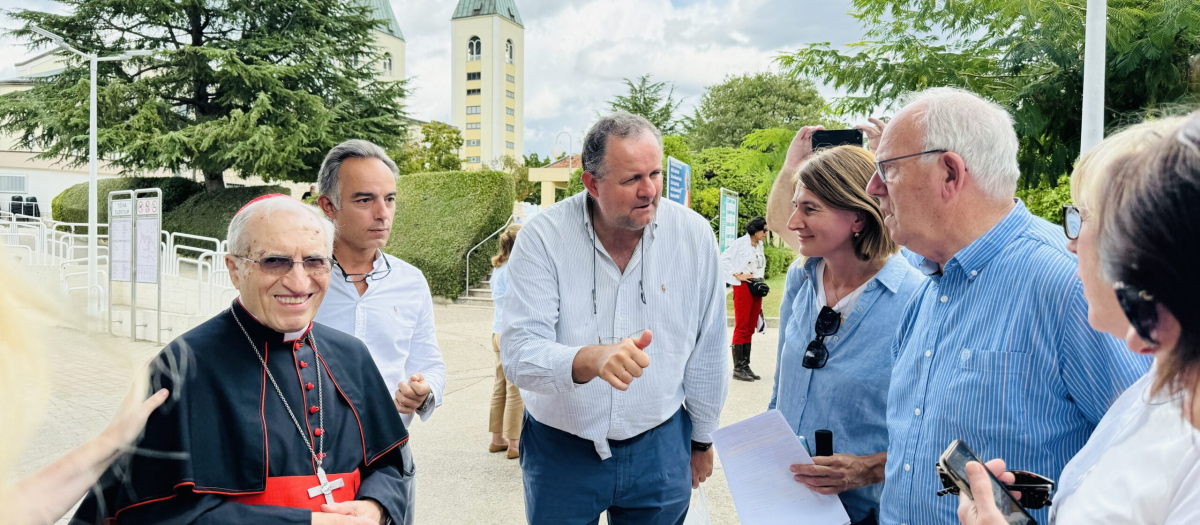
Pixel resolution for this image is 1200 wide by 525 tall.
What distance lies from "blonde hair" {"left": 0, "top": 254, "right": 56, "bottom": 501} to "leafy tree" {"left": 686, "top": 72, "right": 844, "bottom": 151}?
44117mm

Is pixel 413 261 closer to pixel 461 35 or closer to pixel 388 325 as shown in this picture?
pixel 388 325

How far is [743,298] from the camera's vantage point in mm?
9367

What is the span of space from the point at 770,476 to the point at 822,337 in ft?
1.70

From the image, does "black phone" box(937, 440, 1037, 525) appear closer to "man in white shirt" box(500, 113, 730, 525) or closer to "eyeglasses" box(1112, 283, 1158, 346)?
"eyeglasses" box(1112, 283, 1158, 346)

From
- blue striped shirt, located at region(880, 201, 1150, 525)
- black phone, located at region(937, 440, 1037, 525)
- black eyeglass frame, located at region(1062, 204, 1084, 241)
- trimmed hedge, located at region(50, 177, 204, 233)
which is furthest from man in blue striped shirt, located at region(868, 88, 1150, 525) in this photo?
trimmed hedge, located at region(50, 177, 204, 233)

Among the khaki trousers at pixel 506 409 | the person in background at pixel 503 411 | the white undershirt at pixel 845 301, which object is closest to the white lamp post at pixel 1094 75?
the person in background at pixel 503 411

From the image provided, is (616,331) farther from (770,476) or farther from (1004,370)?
(1004,370)

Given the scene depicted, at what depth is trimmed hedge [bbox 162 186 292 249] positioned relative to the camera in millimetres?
26156

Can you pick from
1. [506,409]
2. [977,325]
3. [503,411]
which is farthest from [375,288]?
[503,411]

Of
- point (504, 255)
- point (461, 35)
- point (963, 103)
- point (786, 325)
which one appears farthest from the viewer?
point (461, 35)

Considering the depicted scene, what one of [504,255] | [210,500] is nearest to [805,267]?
[210,500]

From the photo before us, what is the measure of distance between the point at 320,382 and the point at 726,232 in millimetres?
12793

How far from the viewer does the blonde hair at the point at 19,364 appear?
2.64ft

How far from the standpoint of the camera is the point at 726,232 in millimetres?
14531
